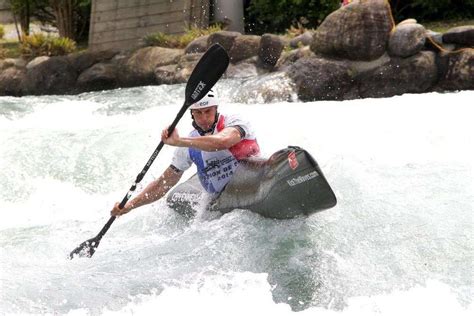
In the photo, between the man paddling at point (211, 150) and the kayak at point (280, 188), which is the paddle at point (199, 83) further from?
the kayak at point (280, 188)

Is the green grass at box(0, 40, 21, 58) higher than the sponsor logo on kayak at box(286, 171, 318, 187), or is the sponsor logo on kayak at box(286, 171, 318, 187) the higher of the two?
the sponsor logo on kayak at box(286, 171, 318, 187)

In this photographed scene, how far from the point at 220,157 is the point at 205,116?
1.00 ft

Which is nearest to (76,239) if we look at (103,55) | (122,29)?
(103,55)

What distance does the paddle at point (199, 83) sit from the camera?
16.8 feet

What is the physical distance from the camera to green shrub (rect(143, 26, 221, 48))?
42.8ft

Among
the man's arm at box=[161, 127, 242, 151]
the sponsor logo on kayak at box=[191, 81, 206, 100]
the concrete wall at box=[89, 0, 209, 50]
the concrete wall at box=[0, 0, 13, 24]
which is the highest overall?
the sponsor logo on kayak at box=[191, 81, 206, 100]

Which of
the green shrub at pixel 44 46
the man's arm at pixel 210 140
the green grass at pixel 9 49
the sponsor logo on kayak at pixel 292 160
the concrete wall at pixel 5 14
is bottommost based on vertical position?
the concrete wall at pixel 5 14

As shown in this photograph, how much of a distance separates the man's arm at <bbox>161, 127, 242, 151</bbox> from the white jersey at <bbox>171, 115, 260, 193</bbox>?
0.32 feet

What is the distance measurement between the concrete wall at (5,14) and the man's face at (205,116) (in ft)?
49.4

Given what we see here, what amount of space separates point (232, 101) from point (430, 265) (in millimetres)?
5743

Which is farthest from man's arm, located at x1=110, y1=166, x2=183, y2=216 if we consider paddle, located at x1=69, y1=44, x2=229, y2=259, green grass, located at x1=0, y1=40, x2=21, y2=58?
green grass, located at x1=0, y1=40, x2=21, y2=58

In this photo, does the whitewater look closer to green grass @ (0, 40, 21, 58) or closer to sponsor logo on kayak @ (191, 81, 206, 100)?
sponsor logo on kayak @ (191, 81, 206, 100)

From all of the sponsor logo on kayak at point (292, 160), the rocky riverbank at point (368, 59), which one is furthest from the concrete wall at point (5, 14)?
the sponsor logo on kayak at point (292, 160)

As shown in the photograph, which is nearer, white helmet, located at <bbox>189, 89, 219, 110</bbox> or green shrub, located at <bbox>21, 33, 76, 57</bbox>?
white helmet, located at <bbox>189, 89, 219, 110</bbox>
